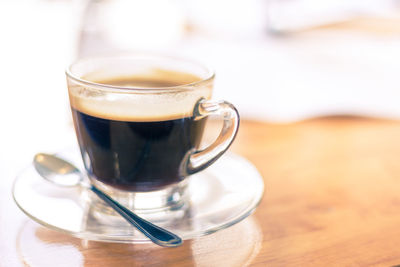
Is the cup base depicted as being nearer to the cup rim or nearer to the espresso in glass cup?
the espresso in glass cup

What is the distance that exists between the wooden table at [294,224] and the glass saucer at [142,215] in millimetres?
16

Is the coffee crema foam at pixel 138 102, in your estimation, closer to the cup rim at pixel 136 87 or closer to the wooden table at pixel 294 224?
the cup rim at pixel 136 87

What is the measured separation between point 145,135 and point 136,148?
0.02 meters

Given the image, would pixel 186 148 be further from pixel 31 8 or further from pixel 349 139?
pixel 31 8

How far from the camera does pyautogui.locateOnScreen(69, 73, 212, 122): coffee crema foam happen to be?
16.1 inches

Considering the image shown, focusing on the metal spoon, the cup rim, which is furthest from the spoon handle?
the cup rim

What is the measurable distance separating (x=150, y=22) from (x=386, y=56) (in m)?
0.87

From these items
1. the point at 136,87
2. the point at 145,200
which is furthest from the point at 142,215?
the point at 136,87

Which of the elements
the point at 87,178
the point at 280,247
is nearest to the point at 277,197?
the point at 280,247

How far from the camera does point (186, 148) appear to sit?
463 mm

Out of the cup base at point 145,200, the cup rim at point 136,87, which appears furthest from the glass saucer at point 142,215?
the cup rim at point 136,87

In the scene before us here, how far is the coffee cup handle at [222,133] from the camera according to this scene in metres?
0.44

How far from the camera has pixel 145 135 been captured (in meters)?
0.43

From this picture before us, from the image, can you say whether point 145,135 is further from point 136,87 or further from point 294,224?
point 294,224
